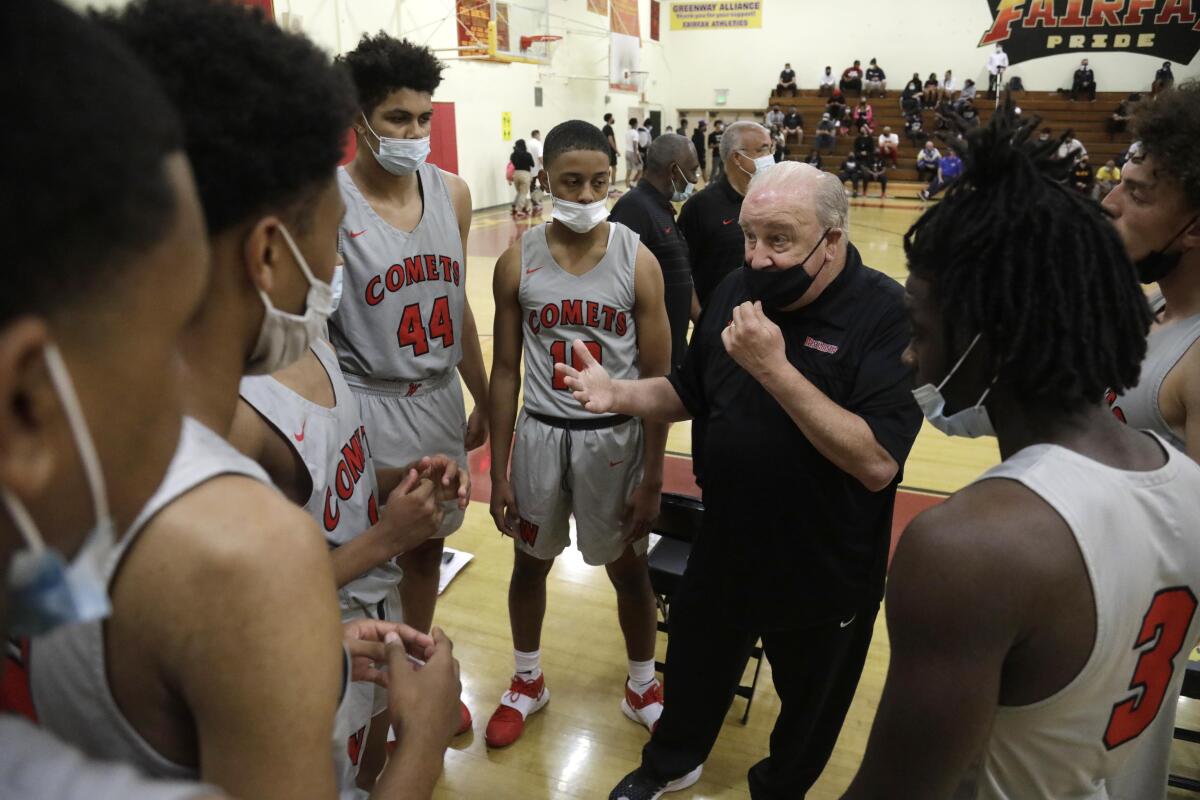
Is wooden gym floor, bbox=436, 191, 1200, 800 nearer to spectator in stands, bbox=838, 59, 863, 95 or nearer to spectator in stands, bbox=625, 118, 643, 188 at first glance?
spectator in stands, bbox=625, 118, 643, 188

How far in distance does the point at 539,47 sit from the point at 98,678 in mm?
18318

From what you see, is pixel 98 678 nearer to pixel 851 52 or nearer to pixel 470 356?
pixel 470 356

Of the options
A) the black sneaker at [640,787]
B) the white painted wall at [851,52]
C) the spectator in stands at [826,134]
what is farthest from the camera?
the white painted wall at [851,52]

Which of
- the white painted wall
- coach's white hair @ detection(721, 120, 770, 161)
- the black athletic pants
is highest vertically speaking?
the white painted wall

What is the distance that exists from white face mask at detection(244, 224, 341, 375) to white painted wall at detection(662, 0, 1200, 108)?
83.8 feet

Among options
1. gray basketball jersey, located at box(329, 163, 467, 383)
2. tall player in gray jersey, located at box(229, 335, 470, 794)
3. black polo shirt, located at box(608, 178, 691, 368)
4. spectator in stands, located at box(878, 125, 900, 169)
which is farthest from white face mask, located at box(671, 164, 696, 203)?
spectator in stands, located at box(878, 125, 900, 169)

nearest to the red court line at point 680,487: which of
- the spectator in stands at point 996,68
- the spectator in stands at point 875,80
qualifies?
the spectator in stands at point 996,68

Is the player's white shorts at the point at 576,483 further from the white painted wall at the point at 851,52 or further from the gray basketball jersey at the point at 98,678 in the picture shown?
the white painted wall at the point at 851,52

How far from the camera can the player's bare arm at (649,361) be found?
2.58 metres

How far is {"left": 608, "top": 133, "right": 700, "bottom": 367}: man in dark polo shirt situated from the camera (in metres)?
4.11

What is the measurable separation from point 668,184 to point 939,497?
240 centimetres

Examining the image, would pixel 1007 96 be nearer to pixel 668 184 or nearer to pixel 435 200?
pixel 435 200

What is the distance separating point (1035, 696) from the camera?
109 cm

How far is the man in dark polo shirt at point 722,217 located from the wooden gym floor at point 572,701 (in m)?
1.27
